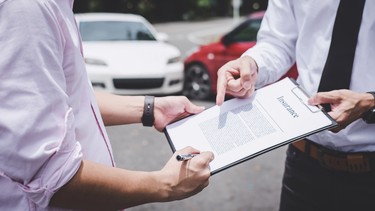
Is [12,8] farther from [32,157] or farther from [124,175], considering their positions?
[124,175]

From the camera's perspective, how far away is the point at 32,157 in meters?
0.98

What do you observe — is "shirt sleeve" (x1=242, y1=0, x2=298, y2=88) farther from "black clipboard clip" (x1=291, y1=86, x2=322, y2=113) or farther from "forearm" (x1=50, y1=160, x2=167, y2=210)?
"forearm" (x1=50, y1=160, x2=167, y2=210)

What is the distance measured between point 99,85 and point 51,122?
211 inches

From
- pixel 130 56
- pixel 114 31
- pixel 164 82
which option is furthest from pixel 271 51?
pixel 114 31

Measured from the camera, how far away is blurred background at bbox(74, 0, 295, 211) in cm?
355

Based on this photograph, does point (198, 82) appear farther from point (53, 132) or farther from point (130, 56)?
point (53, 132)

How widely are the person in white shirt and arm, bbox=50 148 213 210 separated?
37 centimetres

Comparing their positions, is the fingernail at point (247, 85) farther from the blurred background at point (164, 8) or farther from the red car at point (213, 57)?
the blurred background at point (164, 8)

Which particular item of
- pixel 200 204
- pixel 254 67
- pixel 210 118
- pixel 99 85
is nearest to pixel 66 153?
pixel 210 118

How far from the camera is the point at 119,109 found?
163 cm

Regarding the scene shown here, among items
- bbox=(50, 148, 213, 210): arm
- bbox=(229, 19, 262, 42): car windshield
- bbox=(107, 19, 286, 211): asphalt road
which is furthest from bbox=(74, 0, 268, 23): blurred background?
bbox=(50, 148, 213, 210): arm

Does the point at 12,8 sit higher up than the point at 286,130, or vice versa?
the point at 12,8

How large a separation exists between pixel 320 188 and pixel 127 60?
508 cm

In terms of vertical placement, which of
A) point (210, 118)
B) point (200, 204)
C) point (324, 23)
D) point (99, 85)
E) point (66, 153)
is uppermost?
point (324, 23)
